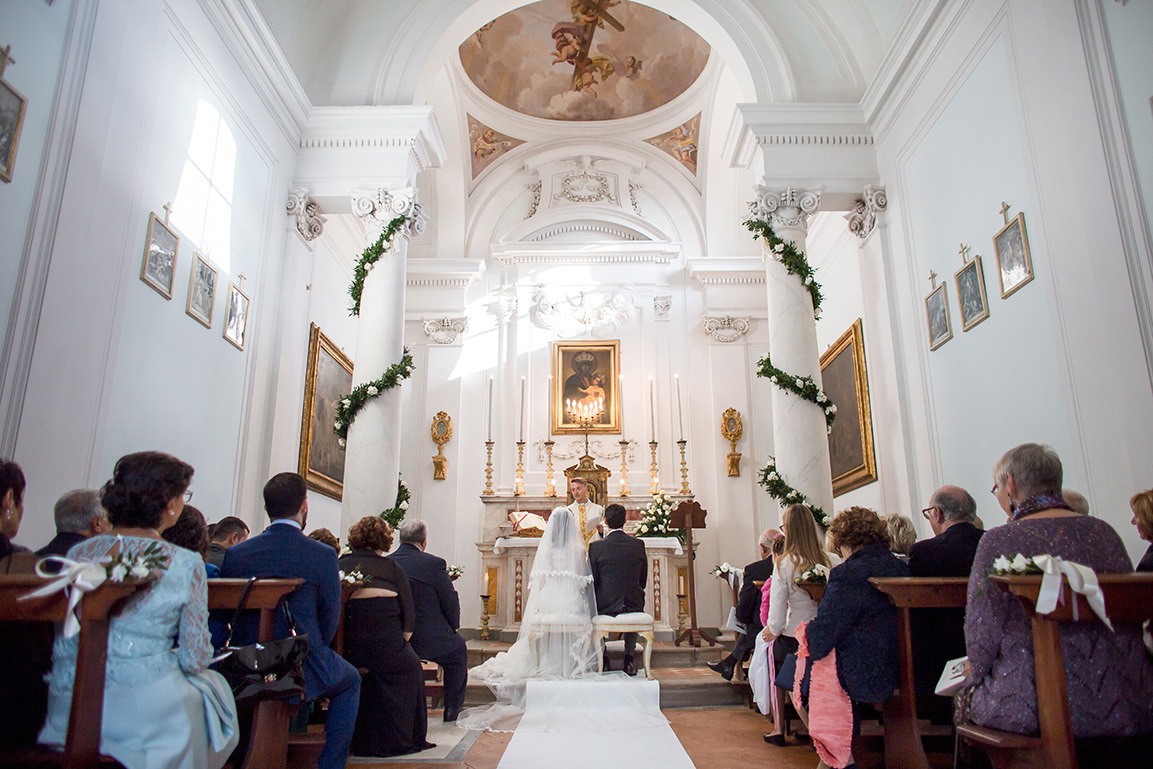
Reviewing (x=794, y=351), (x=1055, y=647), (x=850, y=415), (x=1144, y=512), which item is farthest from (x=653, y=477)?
(x=1055, y=647)

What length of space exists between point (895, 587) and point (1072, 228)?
3207 millimetres

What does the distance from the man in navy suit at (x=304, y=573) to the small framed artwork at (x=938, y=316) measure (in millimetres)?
5867

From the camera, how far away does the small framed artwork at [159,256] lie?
5711 mm

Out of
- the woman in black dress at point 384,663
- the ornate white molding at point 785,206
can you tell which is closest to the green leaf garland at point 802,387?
the ornate white molding at point 785,206

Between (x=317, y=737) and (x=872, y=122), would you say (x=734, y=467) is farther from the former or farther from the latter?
(x=317, y=737)

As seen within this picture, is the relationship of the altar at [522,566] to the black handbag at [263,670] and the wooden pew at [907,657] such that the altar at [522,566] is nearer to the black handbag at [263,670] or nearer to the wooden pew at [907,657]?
the wooden pew at [907,657]

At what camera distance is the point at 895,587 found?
3.45 meters

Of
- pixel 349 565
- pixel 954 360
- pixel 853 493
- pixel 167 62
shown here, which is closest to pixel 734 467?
pixel 853 493

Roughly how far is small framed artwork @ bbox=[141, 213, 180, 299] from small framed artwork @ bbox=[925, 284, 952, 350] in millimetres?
6633

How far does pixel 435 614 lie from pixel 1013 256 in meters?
5.13

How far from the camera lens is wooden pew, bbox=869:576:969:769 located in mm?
3463

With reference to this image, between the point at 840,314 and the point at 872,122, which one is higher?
the point at 872,122

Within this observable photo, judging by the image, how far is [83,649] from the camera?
92.2 inches

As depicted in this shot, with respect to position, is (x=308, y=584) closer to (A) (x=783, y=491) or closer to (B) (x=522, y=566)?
(A) (x=783, y=491)
